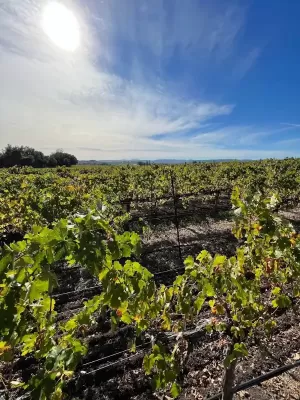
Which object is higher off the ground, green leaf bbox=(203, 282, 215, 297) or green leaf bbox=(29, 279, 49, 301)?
green leaf bbox=(29, 279, 49, 301)

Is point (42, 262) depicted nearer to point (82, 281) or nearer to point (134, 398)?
point (134, 398)

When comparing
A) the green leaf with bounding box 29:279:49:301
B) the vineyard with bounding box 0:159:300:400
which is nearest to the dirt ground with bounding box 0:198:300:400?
the vineyard with bounding box 0:159:300:400

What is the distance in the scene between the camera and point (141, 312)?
2.08 meters

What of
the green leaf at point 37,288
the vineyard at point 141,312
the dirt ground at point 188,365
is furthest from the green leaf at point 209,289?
the green leaf at point 37,288

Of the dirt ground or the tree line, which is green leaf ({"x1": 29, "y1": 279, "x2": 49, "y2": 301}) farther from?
the tree line

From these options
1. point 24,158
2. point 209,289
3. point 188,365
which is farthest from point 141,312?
point 24,158

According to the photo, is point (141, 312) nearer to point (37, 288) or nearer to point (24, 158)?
point (37, 288)

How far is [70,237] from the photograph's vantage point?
144 centimetres

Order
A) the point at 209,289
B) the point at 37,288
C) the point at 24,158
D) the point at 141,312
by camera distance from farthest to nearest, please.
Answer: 1. the point at 24,158
2. the point at 141,312
3. the point at 209,289
4. the point at 37,288

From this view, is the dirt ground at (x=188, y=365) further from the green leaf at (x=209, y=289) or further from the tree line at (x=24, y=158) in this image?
the tree line at (x=24, y=158)

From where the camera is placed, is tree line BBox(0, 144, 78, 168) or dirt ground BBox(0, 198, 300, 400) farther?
tree line BBox(0, 144, 78, 168)

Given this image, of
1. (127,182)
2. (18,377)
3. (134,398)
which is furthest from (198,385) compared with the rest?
(127,182)

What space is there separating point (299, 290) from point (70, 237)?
6.44 ft

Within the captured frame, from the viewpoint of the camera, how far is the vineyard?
1434 millimetres
